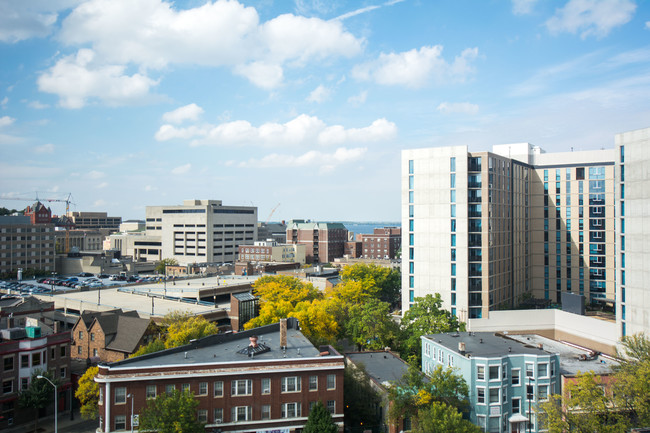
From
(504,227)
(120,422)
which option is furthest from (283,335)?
(504,227)

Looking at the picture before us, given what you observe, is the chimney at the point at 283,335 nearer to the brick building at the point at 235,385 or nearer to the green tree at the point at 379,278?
the brick building at the point at 235,385

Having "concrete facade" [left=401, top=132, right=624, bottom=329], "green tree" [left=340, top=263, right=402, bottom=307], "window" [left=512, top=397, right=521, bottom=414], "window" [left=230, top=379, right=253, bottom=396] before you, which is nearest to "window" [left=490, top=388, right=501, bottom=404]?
"window" [left=512, top=397, right=521, bottom=414]

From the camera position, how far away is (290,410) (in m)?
47.6

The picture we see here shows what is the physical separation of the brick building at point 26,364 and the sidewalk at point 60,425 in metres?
1.03

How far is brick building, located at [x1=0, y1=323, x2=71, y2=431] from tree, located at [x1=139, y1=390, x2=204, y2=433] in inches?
916

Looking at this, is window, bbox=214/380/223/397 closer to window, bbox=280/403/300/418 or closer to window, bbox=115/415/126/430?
window, bbox=280/403/300/418

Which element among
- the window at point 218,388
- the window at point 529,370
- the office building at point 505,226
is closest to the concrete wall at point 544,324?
the office building at point 505,226

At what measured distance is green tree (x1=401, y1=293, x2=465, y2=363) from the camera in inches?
2731

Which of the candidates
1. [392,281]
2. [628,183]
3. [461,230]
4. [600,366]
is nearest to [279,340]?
[600,366]

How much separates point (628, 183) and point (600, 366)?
2602cm

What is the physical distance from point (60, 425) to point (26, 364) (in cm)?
811

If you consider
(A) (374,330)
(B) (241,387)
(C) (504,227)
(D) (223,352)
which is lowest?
(B) (241,387)

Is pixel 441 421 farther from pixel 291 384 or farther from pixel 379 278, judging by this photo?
pixel 379 278

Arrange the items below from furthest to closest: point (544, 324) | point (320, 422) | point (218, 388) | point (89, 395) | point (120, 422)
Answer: point (544, 324), point (89, 395), point (218, 388), point (320, 422), point (120, 422)
